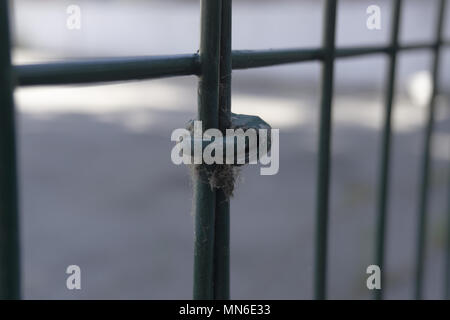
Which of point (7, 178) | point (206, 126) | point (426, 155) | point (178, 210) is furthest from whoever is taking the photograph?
point (178, 210)

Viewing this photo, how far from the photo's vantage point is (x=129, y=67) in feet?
1.28

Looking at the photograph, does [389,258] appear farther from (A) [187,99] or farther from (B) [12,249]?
(A) [187,99]

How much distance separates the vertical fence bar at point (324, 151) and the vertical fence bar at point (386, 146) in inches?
6.8

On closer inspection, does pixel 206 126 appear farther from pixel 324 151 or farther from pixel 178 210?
pixel 178 210

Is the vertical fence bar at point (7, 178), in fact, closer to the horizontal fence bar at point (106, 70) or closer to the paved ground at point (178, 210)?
the horizontal fence bar at point (106, 70)

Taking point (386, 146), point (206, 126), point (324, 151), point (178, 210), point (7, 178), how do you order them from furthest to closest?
1. point (178, 210)
2. point (386, 146)
3. point (324, 151)
4. point (206, 126)
5. point (7, 178)

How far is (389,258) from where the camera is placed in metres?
2.73

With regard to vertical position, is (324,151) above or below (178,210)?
above

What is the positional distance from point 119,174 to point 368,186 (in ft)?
5.07

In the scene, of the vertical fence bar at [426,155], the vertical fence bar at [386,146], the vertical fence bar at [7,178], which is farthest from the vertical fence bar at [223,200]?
the vertical fence bar at [426,155]

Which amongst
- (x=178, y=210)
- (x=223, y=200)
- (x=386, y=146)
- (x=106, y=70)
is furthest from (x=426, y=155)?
(x=178, y=210)

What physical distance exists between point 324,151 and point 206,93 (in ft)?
0.75

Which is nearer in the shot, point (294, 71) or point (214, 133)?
point (214, 133)
